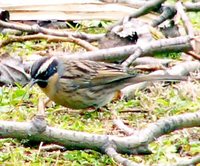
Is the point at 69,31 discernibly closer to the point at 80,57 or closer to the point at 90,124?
the point at 80,57

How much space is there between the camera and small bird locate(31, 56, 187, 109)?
6.11m

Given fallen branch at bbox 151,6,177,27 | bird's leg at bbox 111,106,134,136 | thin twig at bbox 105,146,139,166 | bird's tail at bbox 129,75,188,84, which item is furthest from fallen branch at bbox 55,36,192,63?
thin twig at bbox 105,146,139,166

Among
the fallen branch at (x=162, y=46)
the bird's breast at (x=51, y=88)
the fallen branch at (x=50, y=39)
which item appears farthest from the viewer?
the fallen branch at (x=50, y=39)

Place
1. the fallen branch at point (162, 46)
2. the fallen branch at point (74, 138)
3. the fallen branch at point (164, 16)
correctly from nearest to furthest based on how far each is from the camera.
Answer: the fallen branch at point (74, 138), the fallen branch at point (162, 46), the fallen branch at point (164, 16)

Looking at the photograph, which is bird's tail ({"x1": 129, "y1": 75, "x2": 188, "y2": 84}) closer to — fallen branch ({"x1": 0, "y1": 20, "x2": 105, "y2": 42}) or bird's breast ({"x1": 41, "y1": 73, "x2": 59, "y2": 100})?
bird's breast ({"x1": 41, "y1": 73, "x2": 59, "y2": 100})

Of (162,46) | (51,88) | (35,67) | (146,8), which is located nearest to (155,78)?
(162,46)

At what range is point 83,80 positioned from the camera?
6.33 m

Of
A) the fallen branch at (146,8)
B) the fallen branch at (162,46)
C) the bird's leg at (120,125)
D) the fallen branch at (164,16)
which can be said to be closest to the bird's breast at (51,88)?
the bird's leg at (120,125)

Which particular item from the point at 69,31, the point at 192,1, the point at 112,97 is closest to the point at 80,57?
the point at 112,97

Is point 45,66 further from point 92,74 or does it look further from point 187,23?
point 187,23

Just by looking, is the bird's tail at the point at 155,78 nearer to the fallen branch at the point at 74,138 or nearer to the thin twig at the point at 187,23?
the thin twig at the point at 187,23

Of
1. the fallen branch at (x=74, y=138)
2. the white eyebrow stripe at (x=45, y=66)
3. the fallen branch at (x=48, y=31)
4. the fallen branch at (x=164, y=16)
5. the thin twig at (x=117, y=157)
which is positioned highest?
the fallen branch at (x=164, y=16)

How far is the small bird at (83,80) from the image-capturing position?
6.11 meters

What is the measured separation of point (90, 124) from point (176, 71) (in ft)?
3.65
